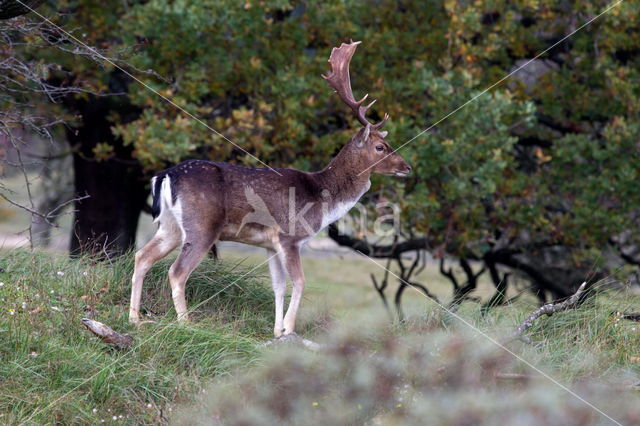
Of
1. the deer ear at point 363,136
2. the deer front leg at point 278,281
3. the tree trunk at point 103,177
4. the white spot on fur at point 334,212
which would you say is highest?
the deer ear at point 363,136

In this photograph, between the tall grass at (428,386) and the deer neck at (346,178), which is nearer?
the tall grass at (428,386)

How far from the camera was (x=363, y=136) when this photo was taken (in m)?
7.96

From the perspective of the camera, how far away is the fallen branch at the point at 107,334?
5.89m

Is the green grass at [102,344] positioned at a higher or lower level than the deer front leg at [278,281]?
higher

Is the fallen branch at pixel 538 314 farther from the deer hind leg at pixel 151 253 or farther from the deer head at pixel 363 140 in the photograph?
the deer hind leg at pixel 151 253

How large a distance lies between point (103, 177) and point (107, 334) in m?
6.54

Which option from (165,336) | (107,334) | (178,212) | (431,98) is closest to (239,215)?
(178,212)

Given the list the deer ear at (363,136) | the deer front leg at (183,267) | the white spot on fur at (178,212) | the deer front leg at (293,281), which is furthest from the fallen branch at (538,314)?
the white spot on fur at (178,212)

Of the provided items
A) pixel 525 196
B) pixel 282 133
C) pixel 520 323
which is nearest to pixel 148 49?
pixel 282 133

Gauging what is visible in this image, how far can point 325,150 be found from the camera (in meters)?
11.0

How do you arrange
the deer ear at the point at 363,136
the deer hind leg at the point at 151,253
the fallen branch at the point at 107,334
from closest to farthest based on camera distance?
the fallen branch at the point at 107,334, the deer hind leg at the point at 151,253, the deer ear at the point at 363,136

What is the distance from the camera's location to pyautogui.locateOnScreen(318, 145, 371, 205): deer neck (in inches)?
304

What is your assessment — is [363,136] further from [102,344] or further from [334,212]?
[102,344]

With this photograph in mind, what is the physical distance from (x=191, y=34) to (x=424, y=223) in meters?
3.49
